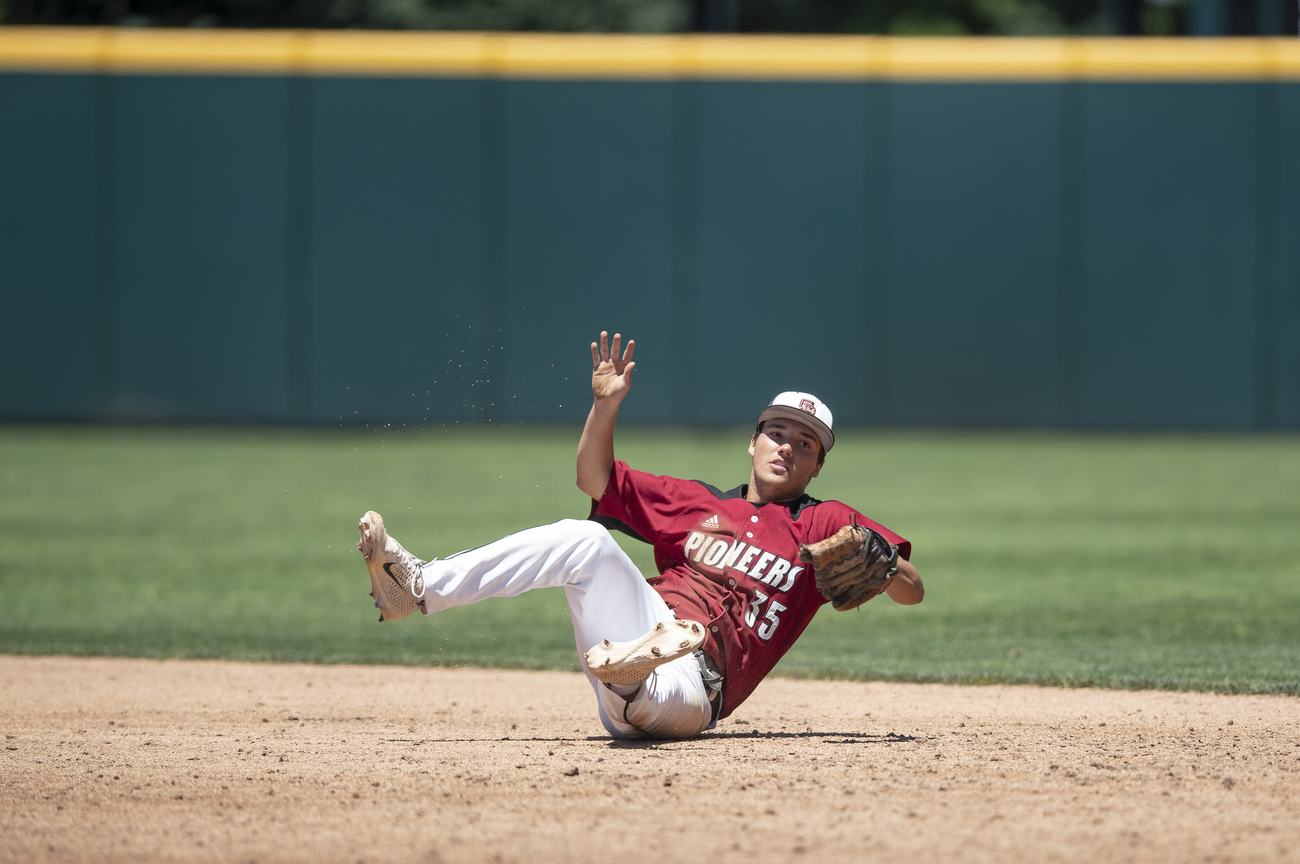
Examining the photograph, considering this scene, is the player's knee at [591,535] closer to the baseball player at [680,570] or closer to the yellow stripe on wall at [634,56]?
the baseball player at [680,570]

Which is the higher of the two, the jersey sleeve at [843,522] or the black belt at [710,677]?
the jersey sleeve at [843,522]

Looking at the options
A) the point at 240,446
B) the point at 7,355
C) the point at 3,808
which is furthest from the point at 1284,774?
the point at 7,355

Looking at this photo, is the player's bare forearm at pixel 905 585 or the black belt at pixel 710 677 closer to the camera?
the player's bare forearm at pixel 905 585

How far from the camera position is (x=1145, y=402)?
17281 mm

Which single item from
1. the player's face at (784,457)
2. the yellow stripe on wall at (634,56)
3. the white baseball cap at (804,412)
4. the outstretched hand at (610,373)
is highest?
the yellow stripe on wall at (634,56)

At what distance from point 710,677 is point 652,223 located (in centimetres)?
1353

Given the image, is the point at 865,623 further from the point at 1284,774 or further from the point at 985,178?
the point at 985,178

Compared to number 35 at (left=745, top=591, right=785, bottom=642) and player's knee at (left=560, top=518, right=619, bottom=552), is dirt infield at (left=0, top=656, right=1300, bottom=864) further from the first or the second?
player's knee at (left=560, top=518, right=619, bottom=552)

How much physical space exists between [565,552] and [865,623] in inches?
163

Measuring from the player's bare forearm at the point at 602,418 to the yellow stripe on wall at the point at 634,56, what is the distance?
13529 mm

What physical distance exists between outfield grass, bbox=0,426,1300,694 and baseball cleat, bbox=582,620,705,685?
246 cm

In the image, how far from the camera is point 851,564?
395 cm

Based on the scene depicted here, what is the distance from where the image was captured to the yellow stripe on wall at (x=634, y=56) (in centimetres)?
1683

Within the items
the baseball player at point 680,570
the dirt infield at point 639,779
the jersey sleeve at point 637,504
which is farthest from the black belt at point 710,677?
the jersey sleeve at point 637,504
